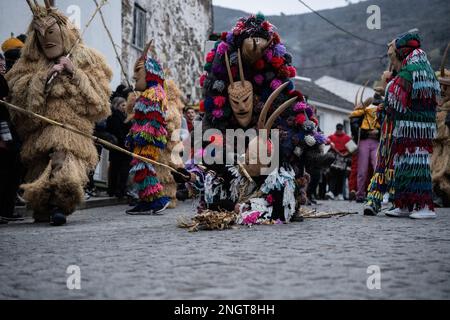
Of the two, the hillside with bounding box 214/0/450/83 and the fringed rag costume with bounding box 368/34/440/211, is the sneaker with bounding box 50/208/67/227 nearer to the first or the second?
the fringed rag costume with bounding box 368/34/440/211

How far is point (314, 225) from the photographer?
5.80 meters

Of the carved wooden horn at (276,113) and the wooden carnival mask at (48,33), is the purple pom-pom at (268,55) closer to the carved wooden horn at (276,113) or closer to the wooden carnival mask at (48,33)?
the carved wooden horn at (276,113)

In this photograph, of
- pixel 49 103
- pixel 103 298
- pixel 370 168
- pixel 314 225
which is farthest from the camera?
pixel 370 168

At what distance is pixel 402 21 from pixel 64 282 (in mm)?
85016

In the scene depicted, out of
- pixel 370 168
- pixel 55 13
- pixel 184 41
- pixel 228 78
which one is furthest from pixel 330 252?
pixel 184 41

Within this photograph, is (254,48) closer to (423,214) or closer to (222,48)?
(222,48)

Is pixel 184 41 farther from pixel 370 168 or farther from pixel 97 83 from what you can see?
pixel 97 83

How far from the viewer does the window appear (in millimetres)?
17344

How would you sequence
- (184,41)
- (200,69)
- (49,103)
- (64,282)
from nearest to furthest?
(64,282), (49,103), (184,41), (200,69)

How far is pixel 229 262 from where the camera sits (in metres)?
3.40

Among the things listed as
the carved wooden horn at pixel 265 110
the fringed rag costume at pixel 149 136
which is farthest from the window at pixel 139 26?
the carved wooden horn at pixel 265 110

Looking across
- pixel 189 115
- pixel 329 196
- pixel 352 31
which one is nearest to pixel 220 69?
pixel 189 115

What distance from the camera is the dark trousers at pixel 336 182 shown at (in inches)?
641

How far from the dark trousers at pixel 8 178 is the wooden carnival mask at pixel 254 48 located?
110 inches
